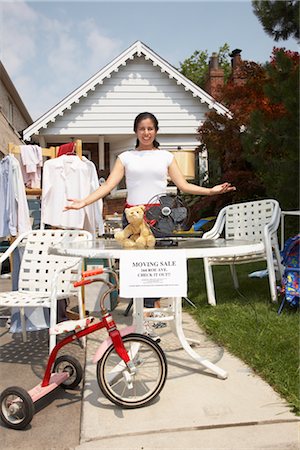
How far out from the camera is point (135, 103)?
11914 mm

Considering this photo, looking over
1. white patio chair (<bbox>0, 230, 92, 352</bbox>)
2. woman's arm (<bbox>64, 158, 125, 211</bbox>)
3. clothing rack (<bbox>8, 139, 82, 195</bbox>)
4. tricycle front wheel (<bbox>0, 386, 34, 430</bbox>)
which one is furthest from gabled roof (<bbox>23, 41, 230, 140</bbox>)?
tricycle front wheel (<bbox>0, 386, 34, 430</bbox>)

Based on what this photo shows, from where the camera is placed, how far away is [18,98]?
17.5 metres

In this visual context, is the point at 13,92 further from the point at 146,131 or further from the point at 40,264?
the point at 146,131

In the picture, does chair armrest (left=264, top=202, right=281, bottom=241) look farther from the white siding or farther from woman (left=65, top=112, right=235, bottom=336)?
the white siding

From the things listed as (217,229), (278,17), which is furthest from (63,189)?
(278,17)

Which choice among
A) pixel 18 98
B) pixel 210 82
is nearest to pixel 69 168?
pixel 210 82

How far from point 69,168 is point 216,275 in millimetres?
2666

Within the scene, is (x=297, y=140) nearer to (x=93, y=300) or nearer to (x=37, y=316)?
(x=93, y=300)

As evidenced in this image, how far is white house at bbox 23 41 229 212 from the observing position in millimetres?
11695

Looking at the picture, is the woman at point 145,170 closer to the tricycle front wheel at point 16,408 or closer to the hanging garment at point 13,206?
the tricycle front wheel at point 16,408

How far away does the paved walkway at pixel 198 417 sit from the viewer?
212 centimetres

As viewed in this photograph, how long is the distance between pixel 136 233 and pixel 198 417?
3.54 ft

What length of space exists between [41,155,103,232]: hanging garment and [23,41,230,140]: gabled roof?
669 cm

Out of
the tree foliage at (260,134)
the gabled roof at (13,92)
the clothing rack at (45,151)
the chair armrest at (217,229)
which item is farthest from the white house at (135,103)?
the chair armrest at (217,229)
